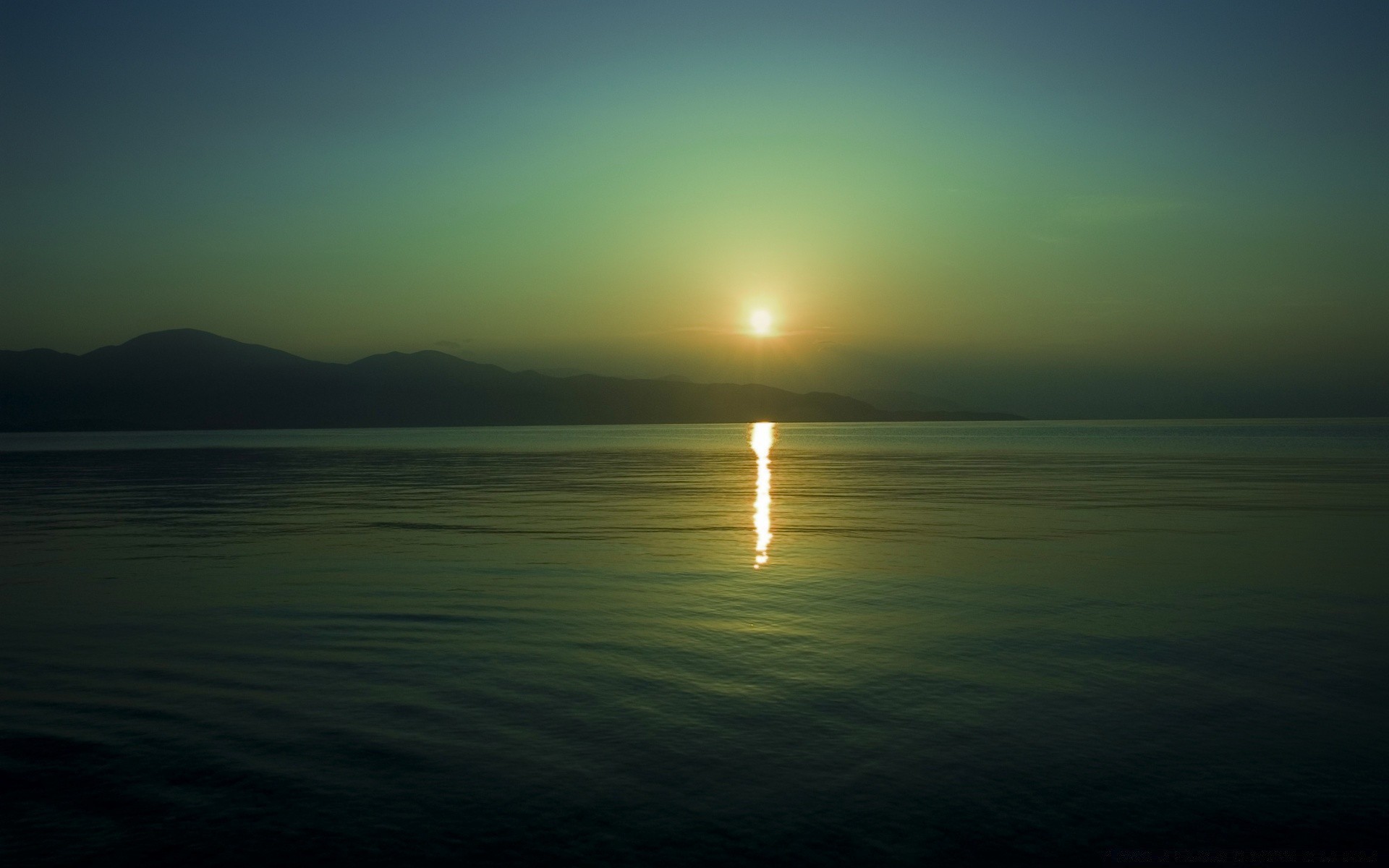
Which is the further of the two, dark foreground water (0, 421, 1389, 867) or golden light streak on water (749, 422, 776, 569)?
golden light streak on water (749, 422, 776, 569)

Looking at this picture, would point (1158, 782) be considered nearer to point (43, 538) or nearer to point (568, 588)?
point (568, 588)

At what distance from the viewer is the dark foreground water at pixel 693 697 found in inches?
269

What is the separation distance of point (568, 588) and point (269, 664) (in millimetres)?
6239

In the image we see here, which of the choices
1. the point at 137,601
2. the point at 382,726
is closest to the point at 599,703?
the point at 382,726

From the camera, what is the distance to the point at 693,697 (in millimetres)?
10180

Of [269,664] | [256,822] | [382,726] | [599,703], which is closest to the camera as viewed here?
[256,822]

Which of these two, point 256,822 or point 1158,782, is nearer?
point 256,822

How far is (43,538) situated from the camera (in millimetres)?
24875

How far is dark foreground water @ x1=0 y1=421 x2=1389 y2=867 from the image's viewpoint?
682cm

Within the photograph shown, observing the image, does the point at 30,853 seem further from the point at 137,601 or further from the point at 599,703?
the point at 137,601

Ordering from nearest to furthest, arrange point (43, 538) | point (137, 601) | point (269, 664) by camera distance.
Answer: point (269, 664) < point (137, 601) < point (43, 538)

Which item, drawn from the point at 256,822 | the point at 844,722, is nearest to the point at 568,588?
the point at 844,722

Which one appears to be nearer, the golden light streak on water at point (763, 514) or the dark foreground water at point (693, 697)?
the dark foreground water at point (693, 697)

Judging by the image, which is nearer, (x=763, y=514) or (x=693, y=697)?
(x=693, y=697)
